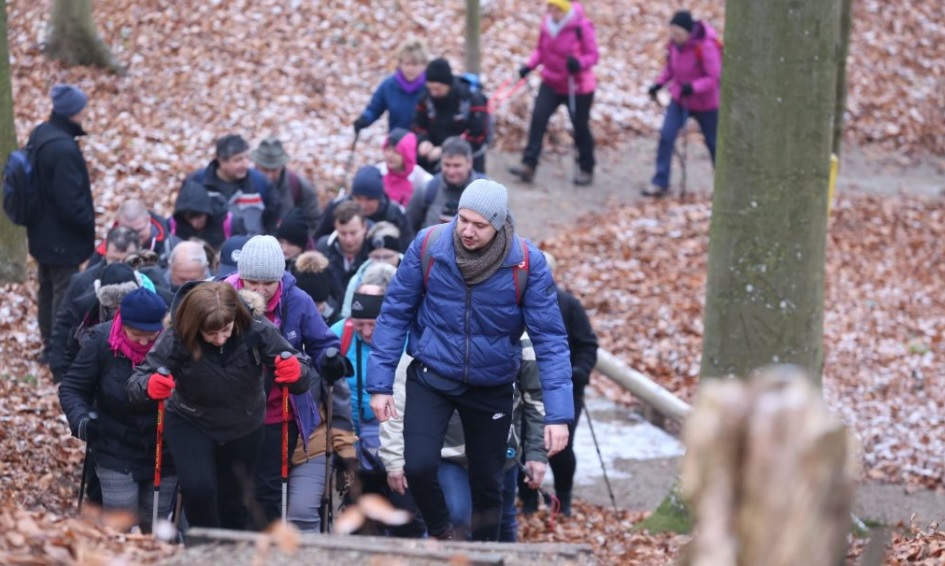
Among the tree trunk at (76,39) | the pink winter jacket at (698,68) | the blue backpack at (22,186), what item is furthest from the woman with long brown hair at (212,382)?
the tree trunk at (76,39)

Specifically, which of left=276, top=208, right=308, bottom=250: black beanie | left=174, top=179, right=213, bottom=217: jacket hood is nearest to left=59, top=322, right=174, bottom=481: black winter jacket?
left=276, top=208, right=308, bottom=250: black beanie

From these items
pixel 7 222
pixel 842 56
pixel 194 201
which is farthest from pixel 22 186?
pixel 842 56

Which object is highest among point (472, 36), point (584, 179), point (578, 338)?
point (472, 36)

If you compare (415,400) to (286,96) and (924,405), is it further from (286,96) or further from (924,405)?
(286,96)

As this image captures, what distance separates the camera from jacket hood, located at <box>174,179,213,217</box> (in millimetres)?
9656

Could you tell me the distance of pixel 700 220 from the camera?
1562 centimetres

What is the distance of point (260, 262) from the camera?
682 centimetres

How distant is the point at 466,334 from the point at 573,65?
31.0 feet

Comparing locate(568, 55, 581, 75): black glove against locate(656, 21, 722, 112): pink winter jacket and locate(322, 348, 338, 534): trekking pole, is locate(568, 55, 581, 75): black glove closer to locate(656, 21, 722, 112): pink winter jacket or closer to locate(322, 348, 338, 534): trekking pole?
locate(656, 21, 722, 112): pink winter jacket

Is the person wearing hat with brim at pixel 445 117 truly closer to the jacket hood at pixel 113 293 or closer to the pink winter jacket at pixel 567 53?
the pink winter jacket at pixel 567 53

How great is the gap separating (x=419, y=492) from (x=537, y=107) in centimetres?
988

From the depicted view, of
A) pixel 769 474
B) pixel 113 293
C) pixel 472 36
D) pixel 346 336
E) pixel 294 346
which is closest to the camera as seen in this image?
pixel 769 474

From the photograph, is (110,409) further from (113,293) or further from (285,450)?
(285,450)

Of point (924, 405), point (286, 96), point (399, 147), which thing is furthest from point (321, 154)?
point (924, 405)
